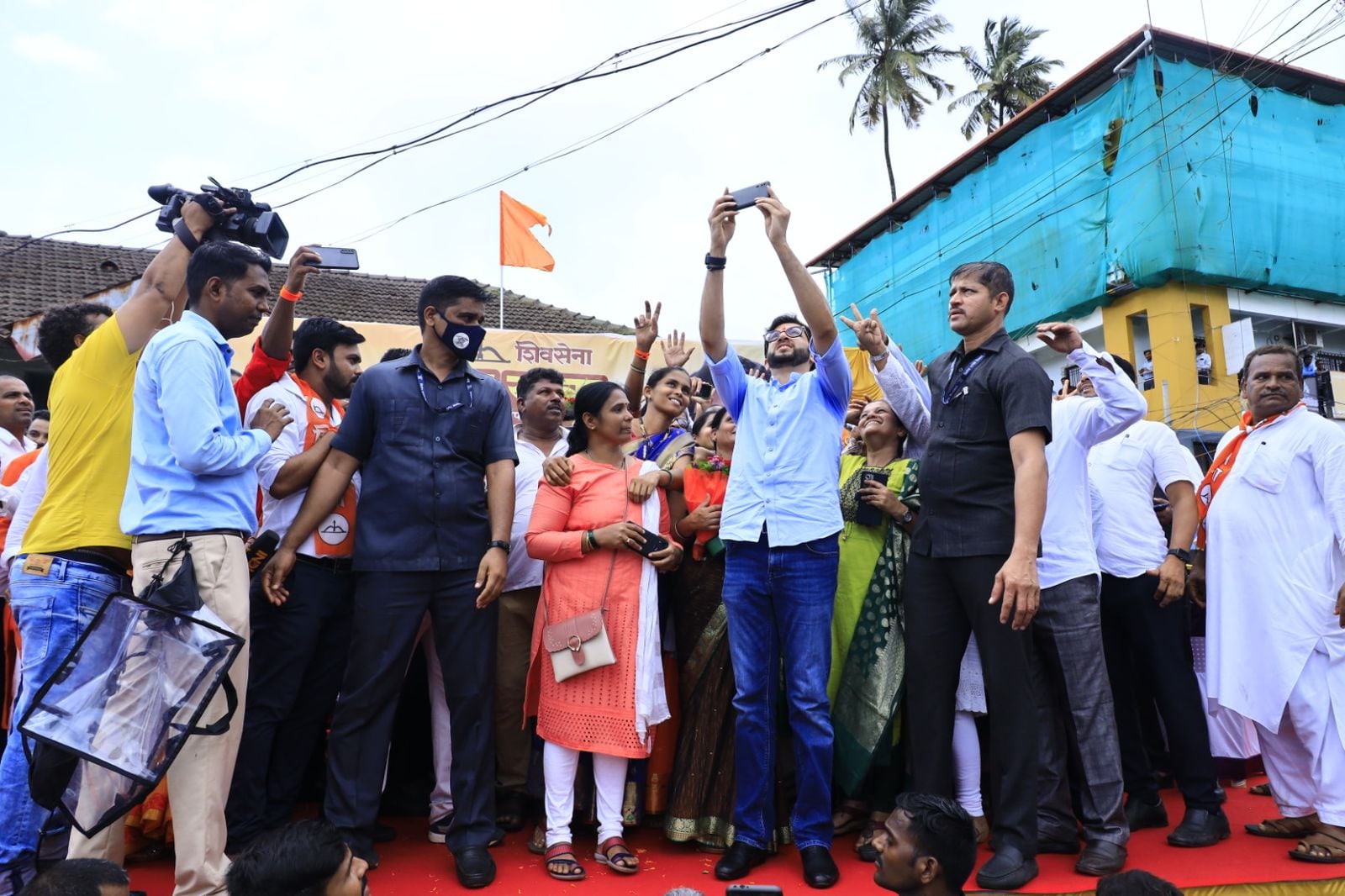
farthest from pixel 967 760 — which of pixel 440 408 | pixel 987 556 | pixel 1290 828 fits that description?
pixel 440 408

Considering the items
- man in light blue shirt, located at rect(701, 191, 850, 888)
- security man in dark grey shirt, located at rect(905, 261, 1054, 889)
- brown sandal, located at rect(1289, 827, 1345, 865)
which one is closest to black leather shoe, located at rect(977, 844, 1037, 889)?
security man in dark grey shirt, located at rect(905, 261, 1054, 889)

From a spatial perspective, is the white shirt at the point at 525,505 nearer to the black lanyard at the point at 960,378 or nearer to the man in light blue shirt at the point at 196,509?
the man in light blue shirt at the point at 196,509

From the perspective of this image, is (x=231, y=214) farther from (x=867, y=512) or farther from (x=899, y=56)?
(x=899, y=56)

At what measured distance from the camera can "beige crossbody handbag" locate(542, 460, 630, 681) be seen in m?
3.71

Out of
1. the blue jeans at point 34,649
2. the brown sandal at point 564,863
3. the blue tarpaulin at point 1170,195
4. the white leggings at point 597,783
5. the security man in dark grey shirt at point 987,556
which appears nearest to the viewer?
the blue jeans at point 34,649

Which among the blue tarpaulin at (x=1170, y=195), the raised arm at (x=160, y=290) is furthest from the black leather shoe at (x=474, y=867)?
the blue tarpaulin at (x=1170, y=195)

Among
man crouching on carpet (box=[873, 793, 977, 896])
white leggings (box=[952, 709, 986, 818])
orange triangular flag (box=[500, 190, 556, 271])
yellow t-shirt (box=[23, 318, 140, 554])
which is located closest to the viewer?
man crouching on carpet (box=[873, 793, 977, 896])

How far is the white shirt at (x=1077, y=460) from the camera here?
373 cm

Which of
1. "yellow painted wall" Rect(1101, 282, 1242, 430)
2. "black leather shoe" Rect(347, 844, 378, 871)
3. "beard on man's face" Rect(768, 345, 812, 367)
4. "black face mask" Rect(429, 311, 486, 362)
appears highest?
"yellow painted wall" Rect(1101, 282, 1242, 430)

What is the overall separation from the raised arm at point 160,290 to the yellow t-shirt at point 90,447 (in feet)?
0.14

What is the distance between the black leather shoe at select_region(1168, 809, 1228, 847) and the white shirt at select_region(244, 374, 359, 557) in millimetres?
3509

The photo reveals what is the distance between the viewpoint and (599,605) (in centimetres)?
383

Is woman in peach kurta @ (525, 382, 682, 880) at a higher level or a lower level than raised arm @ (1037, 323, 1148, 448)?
lower

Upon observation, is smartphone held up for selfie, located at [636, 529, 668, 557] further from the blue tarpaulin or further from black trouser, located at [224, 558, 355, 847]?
the blue tarpaulin
